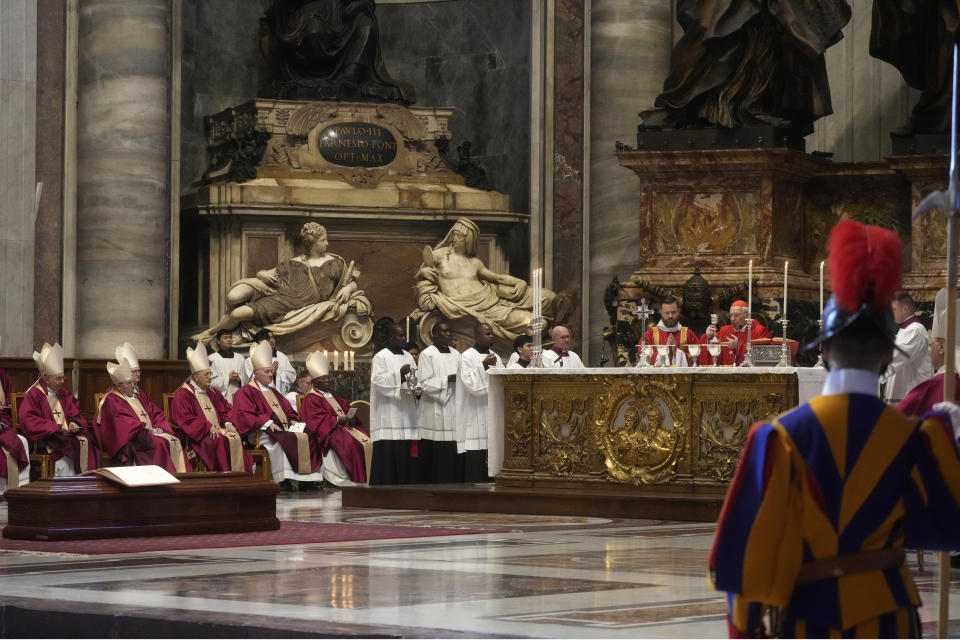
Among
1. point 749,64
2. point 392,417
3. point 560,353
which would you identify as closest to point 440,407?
point 392,417

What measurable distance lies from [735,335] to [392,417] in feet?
16.2

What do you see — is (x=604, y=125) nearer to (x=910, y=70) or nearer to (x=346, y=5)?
(x=346, y=5)

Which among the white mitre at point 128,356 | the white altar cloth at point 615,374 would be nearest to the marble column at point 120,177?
the white mitre at point 128,356

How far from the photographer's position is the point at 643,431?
12.1 metres

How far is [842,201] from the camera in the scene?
562 inches

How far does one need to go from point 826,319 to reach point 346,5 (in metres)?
16.7

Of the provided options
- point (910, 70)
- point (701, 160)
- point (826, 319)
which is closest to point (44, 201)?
point (701, 160)

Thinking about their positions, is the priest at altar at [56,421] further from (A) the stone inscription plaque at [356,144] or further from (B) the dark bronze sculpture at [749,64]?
(B) the dark bronze sculpture at [749,64]

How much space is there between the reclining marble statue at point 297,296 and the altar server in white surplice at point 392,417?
1927 millimetres

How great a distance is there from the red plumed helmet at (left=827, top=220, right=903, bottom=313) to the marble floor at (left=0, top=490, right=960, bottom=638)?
2271 mm

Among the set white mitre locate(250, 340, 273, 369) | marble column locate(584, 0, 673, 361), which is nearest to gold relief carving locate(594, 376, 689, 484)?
white mitre locate(250, 340, 273, 369)

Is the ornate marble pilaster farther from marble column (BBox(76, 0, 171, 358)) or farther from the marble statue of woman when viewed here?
marble column (BBox(76, 0, 171, 358))

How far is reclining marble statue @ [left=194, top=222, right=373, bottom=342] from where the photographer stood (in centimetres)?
1856

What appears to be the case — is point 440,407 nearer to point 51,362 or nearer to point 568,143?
point 51,362
